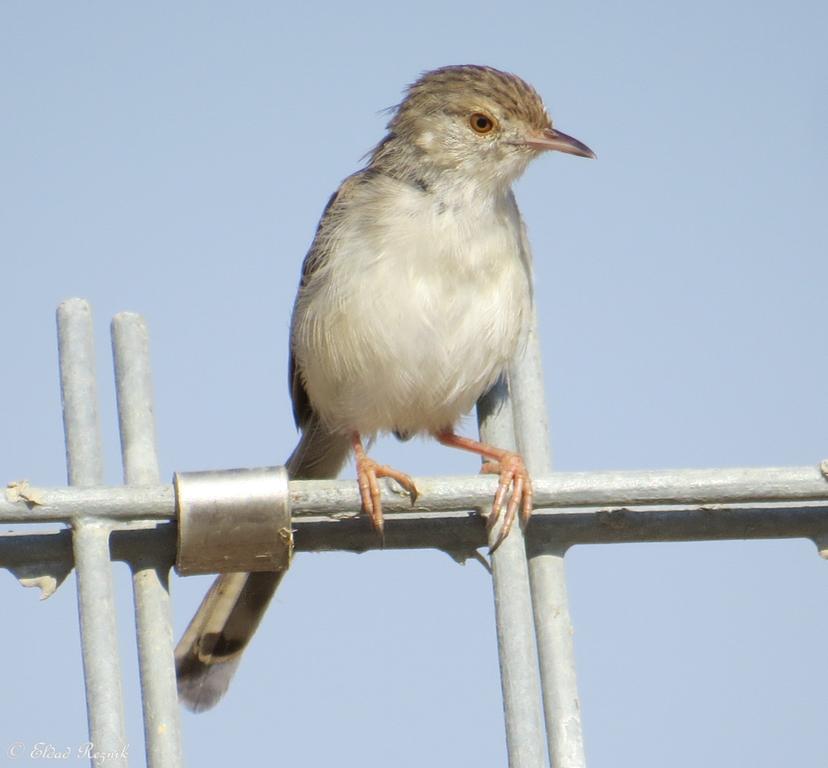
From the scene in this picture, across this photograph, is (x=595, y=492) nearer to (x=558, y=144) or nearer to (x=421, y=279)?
(x=421, y=279)

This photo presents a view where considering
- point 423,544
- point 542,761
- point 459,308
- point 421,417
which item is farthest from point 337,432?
point 542,761

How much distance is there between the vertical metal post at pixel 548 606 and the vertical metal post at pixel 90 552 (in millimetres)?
824

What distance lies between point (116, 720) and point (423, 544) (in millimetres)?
778

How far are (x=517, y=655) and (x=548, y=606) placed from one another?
22 centimetres

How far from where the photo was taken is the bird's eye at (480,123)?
551 cm

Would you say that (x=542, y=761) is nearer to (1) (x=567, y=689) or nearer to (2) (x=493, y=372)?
(1) (x=567, y=689)

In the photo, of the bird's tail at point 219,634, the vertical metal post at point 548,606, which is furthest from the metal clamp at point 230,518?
the bird's tail at point 219,634

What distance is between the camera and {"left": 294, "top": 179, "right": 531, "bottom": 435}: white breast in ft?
16.1

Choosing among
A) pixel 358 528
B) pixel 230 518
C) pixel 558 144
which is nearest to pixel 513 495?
pixel 358 528

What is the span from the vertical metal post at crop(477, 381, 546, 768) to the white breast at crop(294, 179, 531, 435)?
83.2 inches

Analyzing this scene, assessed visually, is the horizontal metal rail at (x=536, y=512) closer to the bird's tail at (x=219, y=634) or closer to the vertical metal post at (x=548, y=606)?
the vertical metal post at (x=548, y=606)

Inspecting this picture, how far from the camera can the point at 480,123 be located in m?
5.53

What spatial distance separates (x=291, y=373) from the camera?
18.4ft

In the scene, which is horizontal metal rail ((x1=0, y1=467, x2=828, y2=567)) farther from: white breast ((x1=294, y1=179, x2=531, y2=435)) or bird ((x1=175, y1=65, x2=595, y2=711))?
white breast ((x1=294, y1=179, x2=531, y2=435))
